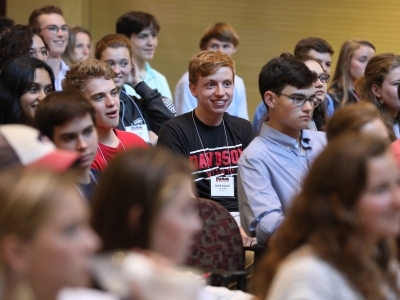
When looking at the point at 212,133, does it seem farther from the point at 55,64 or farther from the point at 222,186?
the point at 55,64

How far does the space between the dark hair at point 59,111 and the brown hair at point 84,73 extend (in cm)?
88

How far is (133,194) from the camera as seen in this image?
5.57 ft

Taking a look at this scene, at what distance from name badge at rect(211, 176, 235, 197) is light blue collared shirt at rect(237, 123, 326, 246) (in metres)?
0.50

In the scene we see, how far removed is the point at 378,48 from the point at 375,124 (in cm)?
510

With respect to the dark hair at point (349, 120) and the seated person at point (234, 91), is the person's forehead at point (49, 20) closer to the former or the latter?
the seated person at point (234, 91)

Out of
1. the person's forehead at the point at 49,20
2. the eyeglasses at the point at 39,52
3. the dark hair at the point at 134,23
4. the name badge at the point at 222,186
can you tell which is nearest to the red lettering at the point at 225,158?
the name badge at the point at 222,186

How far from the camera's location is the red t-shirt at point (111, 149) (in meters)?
3.55

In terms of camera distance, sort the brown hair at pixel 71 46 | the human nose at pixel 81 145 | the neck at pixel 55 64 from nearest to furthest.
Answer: the human nose at pixel 81 145 → the neck at pixel 55 64 → the brown hair at pixel 71 46

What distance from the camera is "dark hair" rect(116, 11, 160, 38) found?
19.5 feet

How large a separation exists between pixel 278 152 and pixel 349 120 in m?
0.88

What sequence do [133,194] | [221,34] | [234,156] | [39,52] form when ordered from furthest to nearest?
[221,34], [39,52], [234,156], [133,194]

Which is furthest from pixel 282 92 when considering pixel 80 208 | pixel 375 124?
pixel 80 208

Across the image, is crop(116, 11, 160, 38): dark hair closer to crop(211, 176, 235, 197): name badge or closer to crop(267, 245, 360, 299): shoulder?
crop(211, 176, 235, 197): name badge

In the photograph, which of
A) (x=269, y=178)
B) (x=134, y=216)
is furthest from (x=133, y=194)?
(x=269, y=178)
